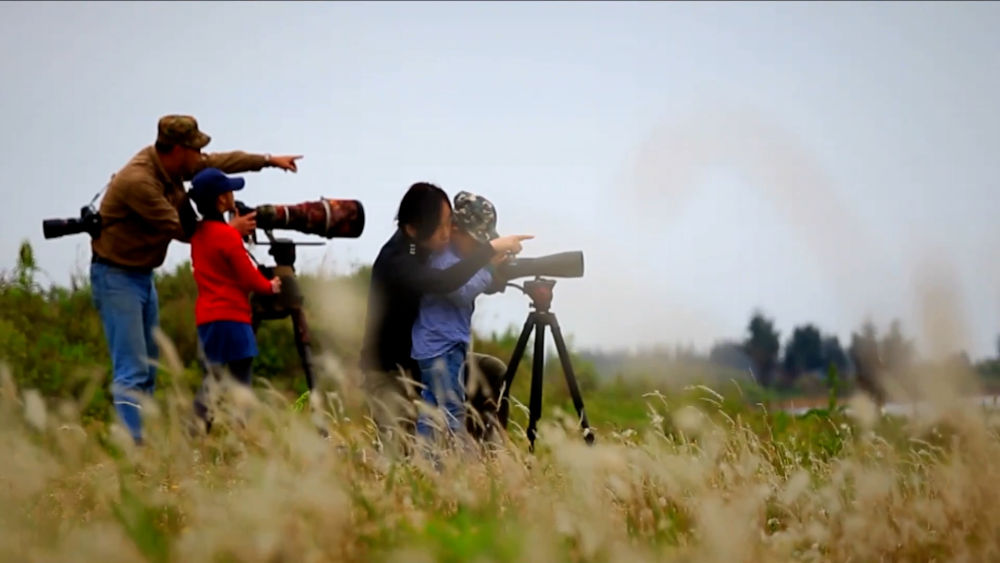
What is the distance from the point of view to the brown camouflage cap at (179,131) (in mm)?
6656

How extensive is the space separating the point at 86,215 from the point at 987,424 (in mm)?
4806

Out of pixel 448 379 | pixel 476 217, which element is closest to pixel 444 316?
pixel 448 379

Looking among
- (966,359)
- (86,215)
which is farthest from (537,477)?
(86,215)

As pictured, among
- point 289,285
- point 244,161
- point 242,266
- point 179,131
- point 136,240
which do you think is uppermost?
point 179,131

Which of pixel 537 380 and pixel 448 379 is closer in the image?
pixel 448 379

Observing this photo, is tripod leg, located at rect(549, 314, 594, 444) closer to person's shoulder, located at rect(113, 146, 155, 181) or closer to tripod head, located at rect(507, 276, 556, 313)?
tripod head, located at rect(507, 276, 556, 313)

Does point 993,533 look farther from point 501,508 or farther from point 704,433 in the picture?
point 501,508

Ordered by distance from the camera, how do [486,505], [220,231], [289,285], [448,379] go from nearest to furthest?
[486,505] < [448,379] < [220,231] < [289,285]

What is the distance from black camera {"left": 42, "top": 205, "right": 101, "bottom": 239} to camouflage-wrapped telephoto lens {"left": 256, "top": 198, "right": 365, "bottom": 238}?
0.91 metres

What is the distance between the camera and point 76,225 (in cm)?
661

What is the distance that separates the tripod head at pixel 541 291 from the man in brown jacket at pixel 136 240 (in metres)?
1.81

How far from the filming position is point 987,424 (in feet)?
13.3

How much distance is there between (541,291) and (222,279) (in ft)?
6.47

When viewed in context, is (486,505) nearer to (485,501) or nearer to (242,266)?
(485,501)
